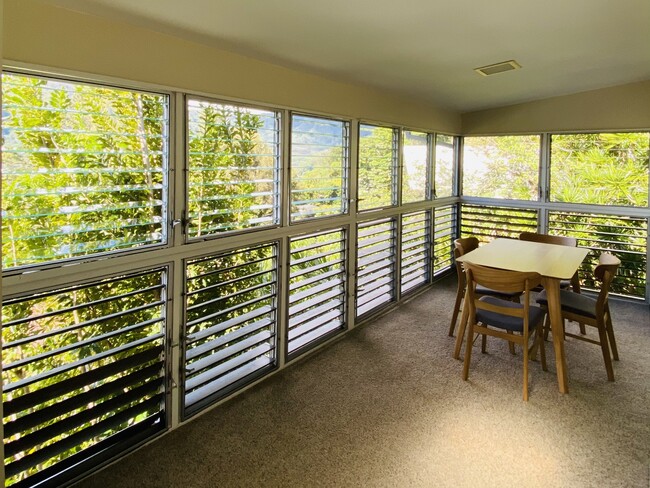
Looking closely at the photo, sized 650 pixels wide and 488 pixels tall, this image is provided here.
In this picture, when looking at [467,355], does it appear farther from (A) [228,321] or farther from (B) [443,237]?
(B) [443,237]

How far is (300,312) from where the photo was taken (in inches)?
132

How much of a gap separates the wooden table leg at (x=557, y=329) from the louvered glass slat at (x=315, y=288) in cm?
158

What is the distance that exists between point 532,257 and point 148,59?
2.99m

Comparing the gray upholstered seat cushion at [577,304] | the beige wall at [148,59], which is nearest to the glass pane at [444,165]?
the beige wall at [148,59]

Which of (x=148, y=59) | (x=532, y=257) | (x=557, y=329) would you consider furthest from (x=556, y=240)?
(x=148, y=59)

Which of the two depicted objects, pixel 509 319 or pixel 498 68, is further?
pixel 498 68

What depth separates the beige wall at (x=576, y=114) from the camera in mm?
4645

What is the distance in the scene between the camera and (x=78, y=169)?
1.94 m

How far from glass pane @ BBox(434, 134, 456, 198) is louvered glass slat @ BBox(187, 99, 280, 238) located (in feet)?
9.83

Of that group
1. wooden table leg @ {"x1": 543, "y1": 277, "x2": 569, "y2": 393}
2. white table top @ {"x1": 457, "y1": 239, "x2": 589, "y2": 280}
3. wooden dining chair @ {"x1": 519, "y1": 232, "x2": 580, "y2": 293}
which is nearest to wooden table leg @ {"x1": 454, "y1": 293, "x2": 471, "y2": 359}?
white table top @ {"x1": 457, "y1": 239, "x2": 589, "y2": 280}

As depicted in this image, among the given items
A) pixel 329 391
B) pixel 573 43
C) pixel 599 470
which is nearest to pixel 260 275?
pixel 329 391

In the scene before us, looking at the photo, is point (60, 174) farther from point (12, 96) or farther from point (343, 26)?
point (343, 26)

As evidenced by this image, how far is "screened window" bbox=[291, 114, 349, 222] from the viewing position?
10.5ft

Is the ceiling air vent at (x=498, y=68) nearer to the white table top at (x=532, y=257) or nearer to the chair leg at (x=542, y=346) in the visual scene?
the white table top at (x=532, y=257)
